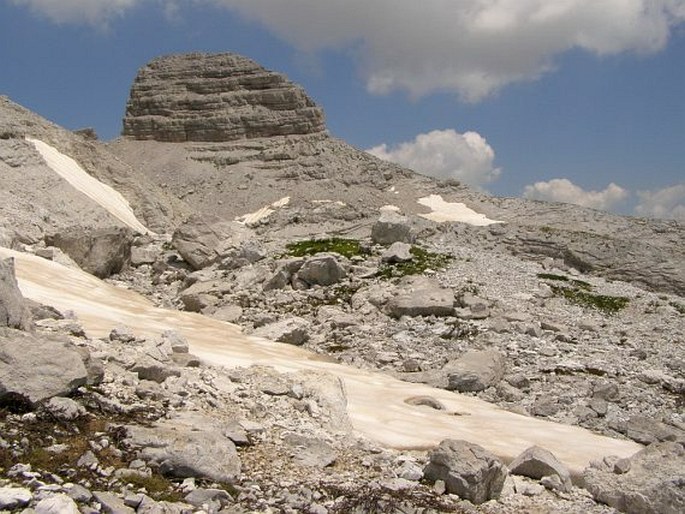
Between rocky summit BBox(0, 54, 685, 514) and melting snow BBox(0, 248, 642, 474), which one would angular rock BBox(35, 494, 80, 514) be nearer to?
rocky summit BBox(0, 54, 685, 514)

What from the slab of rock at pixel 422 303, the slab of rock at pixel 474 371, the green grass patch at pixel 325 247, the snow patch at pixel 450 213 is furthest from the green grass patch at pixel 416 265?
the snow patch at pixel 450 213

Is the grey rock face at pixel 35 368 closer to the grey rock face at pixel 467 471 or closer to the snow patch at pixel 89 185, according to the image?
the grey rock face at pixel 467 471

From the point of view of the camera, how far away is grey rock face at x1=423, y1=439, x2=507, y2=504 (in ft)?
30.0

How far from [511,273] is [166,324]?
55.0 ft

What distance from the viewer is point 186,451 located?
27.4 feet

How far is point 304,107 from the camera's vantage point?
423 feet

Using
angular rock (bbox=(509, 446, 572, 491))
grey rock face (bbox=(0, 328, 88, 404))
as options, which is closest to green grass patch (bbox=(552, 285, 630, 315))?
angular rock (bbox=(509, 446, 572, 491))

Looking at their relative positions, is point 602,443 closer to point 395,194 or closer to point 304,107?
point 395,194

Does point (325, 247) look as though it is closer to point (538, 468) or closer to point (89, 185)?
point (89, 185)

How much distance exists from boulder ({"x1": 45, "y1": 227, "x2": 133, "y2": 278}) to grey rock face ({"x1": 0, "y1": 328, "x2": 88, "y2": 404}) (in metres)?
18.6

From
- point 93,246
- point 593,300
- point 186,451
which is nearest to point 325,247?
point 93,246

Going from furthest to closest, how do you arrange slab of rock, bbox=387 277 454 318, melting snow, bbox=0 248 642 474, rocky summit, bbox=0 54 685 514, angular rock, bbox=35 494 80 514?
slab of rock, bbox=387 277 454 318 < melting snow, bbox=0 248 642 474 < rocky summit, bbox=0 54 685 514 < angular rock, bbox=35 494 80 514

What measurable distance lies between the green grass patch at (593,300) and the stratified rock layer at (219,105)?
10274cm

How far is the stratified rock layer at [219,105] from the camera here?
12775 cm
